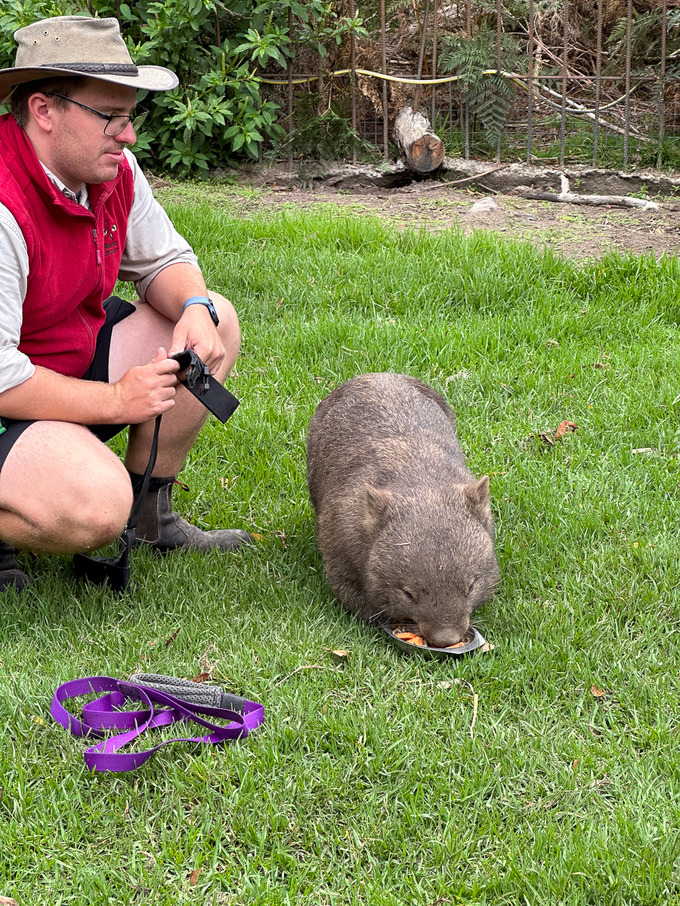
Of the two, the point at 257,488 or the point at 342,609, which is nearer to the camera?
the point at 342,609

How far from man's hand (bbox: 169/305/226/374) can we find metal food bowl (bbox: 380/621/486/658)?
122 cm

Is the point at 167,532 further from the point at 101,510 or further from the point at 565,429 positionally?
the point at 565,429

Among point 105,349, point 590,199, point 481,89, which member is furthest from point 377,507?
point 481,89

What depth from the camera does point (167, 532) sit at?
411cm

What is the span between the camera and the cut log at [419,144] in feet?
28.0

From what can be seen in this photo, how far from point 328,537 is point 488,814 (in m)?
1.40

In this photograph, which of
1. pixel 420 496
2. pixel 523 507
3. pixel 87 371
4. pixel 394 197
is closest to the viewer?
pixel 420 496

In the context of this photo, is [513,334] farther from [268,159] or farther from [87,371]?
[268,159]

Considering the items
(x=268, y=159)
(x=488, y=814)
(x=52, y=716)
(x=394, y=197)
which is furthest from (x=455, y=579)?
(x=268, y=159)

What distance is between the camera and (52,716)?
294 cm

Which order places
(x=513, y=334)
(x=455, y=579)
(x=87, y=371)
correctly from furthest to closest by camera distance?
(x=513, y=334), (x=87, y=371), (x=455, y=579)

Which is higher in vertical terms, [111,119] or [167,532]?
[111,119]

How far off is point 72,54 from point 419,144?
5.67 meters

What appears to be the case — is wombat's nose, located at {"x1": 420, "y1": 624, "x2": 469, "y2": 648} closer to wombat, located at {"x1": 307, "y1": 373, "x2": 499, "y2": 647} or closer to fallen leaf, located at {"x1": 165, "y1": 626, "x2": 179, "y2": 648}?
wombat, located at {"x1": 307, "y1": 373, "x2": 499, "y2": 647}
